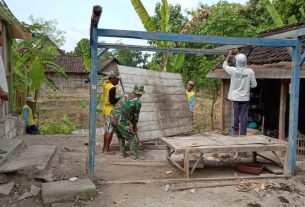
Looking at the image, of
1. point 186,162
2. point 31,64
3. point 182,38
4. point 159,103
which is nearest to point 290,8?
point 159,103

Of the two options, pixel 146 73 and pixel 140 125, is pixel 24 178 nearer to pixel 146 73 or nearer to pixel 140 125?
pixel 140 125

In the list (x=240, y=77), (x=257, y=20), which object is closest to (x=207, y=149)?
(x=240, y=77)

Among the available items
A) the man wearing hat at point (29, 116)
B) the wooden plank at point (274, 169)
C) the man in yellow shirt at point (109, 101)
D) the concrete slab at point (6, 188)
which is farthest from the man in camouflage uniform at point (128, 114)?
the man wearing hat at point (29, 116)

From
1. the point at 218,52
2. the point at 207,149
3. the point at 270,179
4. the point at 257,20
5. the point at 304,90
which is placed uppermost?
the point at 257,20

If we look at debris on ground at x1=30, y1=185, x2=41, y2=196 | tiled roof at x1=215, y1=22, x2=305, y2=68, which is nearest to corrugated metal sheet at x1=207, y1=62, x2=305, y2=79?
tiled roof at x1=215, y1=22, x2=305, y2=68

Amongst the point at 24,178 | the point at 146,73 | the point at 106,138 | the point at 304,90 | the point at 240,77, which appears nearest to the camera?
the point at 24,178

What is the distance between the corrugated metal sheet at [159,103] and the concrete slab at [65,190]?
356cm

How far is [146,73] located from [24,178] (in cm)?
498

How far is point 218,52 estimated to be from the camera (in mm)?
8656

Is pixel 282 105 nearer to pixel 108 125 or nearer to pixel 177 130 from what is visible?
pixel 177 130

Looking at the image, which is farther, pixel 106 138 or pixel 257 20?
pixel 257 20

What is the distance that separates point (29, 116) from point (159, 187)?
Answer: 6246 mm

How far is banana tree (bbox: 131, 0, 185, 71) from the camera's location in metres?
12.2

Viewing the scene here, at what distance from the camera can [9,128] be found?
29.3ft
